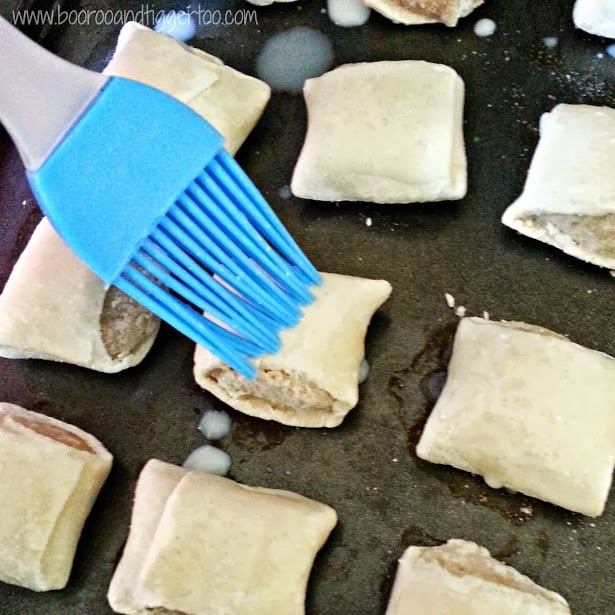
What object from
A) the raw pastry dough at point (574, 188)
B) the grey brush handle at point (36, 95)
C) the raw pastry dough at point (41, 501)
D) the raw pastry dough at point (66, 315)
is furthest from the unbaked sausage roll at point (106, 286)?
the raw pastry dough at point (574, 188)

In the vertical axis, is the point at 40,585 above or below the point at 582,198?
below

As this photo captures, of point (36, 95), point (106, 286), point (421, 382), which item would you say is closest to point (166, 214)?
point (36, 95)

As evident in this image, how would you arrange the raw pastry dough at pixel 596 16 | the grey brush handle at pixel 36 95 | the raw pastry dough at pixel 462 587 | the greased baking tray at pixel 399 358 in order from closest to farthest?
1. the grey brush handle at pixel 36 95
2. the raw pastry dough at pixel 462 587
3. the greased baking tray at pixel 399 358
4. the raw pastry dough at pixel 596 16

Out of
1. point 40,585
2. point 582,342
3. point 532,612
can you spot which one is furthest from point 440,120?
point 40,585

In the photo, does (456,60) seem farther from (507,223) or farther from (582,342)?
(582,342)

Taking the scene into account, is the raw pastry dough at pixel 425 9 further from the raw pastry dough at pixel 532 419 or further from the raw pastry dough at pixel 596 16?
the raw pastry dough at pixel 532 419

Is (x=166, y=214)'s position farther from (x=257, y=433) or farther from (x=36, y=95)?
(x=257, y=433)
